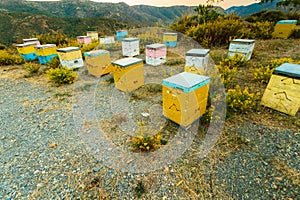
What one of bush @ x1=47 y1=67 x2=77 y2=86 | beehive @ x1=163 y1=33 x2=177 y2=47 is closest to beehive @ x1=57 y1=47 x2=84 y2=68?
bush @ x1=47 y1=67 x2=77 y2=86

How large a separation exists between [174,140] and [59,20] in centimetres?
5491

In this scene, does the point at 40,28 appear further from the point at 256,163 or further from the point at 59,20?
the point at 256,163

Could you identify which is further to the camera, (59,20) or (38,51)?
(59,20)

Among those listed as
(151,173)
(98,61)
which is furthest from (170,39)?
(151,173)

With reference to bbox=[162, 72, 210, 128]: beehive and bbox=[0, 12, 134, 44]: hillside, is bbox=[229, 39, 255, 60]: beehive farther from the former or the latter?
bbox=[0, 12, 134, 44]: hillside

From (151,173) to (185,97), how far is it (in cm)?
127

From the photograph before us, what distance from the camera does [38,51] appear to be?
6.51 meters

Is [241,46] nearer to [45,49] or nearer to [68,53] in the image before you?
[68,53]

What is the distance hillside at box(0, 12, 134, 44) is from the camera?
32.8 meters

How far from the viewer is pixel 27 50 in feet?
23.5

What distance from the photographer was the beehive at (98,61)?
518 cm

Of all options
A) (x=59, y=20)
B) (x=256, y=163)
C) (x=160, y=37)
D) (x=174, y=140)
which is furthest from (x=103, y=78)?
(x=59, y=20)

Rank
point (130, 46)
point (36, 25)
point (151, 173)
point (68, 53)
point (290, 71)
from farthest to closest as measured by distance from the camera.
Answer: point (36, 25) → point (130, 46) → point (68, 53) → point (290, 71) → point (151, 173)

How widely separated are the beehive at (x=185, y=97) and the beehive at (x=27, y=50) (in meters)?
7.79
